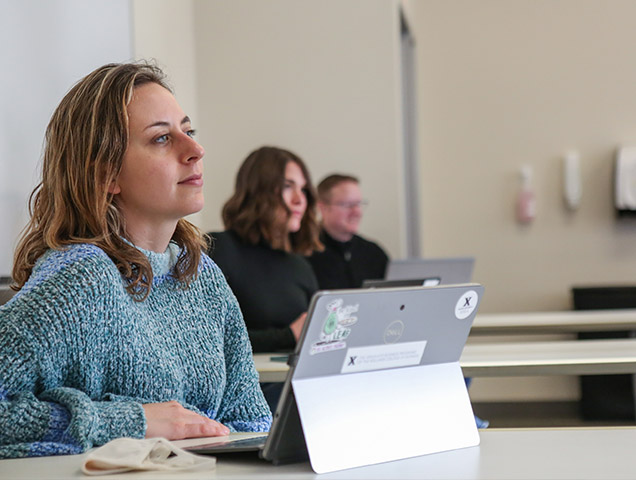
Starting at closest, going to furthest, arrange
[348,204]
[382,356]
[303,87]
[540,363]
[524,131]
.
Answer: [382,356], [540,363], [348,204], [303,87], [524,131]

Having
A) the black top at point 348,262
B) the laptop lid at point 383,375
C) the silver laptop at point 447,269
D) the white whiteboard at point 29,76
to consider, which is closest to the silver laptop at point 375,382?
the laptop lid at point 383,375

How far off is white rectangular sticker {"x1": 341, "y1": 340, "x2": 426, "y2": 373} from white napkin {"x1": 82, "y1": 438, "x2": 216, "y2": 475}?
8.7 inches

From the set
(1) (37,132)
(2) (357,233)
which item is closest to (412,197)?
(2) (357,233)

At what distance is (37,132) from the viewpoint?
2535mm

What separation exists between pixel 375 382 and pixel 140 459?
0.33 m

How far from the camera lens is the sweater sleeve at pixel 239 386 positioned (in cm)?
154

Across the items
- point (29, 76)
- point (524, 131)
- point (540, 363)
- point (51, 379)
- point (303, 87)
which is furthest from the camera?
point (524, 131)

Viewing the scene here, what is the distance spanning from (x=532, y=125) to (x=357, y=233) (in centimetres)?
178

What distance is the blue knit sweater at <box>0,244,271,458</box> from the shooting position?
4.00 ft

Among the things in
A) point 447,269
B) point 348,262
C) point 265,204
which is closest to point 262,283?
point 265,204

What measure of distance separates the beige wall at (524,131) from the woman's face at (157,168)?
14.6ft

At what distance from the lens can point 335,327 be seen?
1070 millimetres

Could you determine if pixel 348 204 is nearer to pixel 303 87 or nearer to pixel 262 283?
pixel 303 87

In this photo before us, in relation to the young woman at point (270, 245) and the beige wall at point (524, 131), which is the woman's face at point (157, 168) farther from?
the beige wall at point (524, 131)
